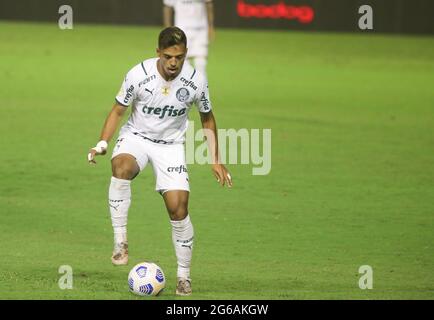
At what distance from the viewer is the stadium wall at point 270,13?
35406 mm

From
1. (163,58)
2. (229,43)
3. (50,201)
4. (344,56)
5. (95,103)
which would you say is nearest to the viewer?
(163,58)

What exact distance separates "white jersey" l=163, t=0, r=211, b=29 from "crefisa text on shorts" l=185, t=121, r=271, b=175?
8.60 feet

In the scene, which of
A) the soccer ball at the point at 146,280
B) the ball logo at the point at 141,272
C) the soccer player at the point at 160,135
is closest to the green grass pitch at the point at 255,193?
the soccer ball at the point at 146,280

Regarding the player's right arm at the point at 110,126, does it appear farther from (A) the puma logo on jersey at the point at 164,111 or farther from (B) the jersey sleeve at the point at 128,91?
(A) the puma logo on jersey at the point at 164,111

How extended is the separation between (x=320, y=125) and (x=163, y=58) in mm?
10089

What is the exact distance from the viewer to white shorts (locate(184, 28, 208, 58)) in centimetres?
1938

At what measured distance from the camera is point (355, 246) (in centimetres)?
1029

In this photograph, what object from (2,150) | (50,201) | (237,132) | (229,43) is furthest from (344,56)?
(50,201)

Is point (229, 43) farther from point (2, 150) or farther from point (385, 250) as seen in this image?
point (385, 250)

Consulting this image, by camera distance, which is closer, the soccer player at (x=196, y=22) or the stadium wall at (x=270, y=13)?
the soccer player at (x=196, y=22)

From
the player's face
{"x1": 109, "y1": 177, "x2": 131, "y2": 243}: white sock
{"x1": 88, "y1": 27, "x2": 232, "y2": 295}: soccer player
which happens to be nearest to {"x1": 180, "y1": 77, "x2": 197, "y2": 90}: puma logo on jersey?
{"x1": 88, "y1": 27, "x2": 232, "y2": 295}: soccer player
